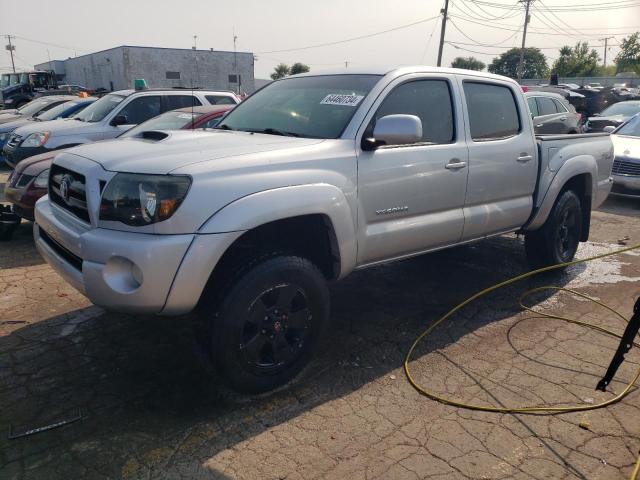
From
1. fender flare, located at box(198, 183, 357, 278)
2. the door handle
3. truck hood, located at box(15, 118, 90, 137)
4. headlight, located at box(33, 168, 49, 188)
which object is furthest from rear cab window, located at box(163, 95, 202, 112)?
fender flare, located at box(198, 183, 357, 278)

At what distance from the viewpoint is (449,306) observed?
4.47m

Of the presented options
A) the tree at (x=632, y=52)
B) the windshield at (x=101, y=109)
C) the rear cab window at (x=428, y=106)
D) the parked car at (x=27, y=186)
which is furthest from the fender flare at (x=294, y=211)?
the tree at (x=632, y=52)

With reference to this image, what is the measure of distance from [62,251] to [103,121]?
5416 mm

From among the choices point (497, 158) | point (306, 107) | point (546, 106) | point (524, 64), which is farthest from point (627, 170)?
point (524, 64)

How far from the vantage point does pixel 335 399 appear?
3066 mm

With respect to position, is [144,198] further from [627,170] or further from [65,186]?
[627,170]

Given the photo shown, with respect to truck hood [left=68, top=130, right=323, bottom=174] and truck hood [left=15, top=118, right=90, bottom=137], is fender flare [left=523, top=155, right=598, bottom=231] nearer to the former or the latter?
truck hood [left=68, top=130, right=323, bottom=174]

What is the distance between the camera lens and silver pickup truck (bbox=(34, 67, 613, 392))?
104 inches

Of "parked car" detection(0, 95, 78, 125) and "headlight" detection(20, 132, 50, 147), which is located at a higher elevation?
"parked car" detection(0, 95, 78, 125)

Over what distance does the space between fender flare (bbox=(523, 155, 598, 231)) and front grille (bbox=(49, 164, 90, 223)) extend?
12.1ft

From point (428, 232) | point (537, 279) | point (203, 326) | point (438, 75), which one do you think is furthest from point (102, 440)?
point (537, 279)

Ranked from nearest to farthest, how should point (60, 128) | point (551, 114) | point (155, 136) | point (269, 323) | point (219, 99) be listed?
point (269, 323), point (155, 136), point (60, 128), point (219, 99), point (551, 114)

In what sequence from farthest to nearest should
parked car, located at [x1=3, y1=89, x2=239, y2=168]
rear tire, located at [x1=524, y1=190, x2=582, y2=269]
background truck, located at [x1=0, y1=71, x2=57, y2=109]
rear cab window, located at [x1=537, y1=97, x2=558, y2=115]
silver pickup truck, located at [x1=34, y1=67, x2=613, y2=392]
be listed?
background truck, located at [x1=0, y1=71, x2=57, y2=109] < rear cab window, located at [x1=537, y1=97, x2=558, y2=115] < parked car, located at [x1=3, y1=89, x2=239, y2=168] < rear tire, located at [x1=524, y1=190, x2=582, y2=269] < silver pickup truck, located at [x1=34, y1=67, x2=613, y2=392]

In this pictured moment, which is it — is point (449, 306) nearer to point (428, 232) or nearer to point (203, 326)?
point (428, 232)
